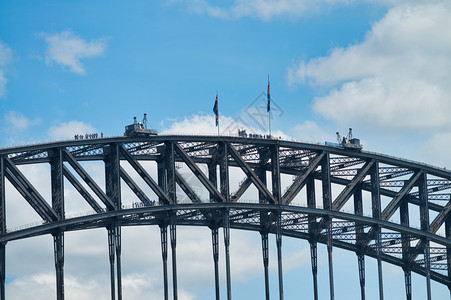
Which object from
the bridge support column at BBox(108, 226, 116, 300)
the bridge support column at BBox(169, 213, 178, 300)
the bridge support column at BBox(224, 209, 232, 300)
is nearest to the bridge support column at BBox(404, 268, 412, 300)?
the bridge support column at BBox(224, 209, 232, 300)

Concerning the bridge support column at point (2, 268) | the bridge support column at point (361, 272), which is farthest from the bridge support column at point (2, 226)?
the bridge support column at point (361, 272)

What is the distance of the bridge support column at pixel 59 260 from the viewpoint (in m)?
133

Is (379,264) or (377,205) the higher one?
(377,205)

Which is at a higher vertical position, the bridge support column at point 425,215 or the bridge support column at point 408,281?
the bridge support column at point 425,215

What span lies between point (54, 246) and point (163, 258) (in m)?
14.6

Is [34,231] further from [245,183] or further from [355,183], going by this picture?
[355,183]

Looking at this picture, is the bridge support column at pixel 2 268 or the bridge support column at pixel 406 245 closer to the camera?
the bridge support column at pixel 2 268

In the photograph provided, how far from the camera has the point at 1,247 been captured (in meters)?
130

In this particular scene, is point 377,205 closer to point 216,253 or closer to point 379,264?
point 379,264

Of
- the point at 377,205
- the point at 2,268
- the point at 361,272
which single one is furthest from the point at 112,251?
the point at 361,272

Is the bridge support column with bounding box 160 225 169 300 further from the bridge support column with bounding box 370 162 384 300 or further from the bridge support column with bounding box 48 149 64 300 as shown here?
the bridge support column with bounding box 370 162 384 300

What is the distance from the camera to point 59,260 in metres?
134

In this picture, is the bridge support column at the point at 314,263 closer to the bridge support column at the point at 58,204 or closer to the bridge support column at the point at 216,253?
the bridge support column at the point at 216,253

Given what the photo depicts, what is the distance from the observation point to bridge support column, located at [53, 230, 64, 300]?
436 feet
